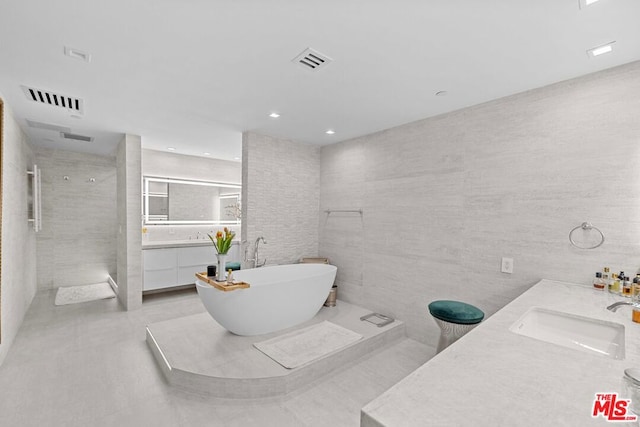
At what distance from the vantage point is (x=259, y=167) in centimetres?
398

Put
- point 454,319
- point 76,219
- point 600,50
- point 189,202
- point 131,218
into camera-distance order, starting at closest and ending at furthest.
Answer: point 600,50, point 454,319, point 131,218, point 76,219, point 189,202

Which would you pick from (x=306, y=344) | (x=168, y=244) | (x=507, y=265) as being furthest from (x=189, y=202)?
(x=507, y=265)

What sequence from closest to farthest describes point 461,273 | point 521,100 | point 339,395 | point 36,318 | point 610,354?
1. point 610,354
2. point 339,395
3. point 521,100
4. point 461,273
5. point 36,318

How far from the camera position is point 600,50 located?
6.15 feet

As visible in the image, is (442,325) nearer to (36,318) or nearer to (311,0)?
(311,0)

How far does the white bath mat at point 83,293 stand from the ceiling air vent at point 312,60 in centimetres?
503

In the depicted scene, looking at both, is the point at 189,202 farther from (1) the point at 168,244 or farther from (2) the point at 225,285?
(2) the point at 225,285

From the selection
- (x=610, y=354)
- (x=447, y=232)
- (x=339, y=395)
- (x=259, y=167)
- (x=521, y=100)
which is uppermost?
(x=521, y=100)

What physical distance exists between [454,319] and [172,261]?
4.40 m

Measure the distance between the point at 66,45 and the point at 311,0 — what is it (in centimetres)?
168

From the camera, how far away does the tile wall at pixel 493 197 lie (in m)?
2.09

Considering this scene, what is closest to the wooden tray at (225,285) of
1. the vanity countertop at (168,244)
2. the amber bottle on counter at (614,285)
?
the vanity countertop at (168,244)

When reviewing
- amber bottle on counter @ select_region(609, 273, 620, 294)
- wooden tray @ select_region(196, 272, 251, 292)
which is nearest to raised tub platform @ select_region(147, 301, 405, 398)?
wooden tray @ select_region(196, 272, 251, 292)

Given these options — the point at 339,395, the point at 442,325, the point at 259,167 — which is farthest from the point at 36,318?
the point at 442,325
